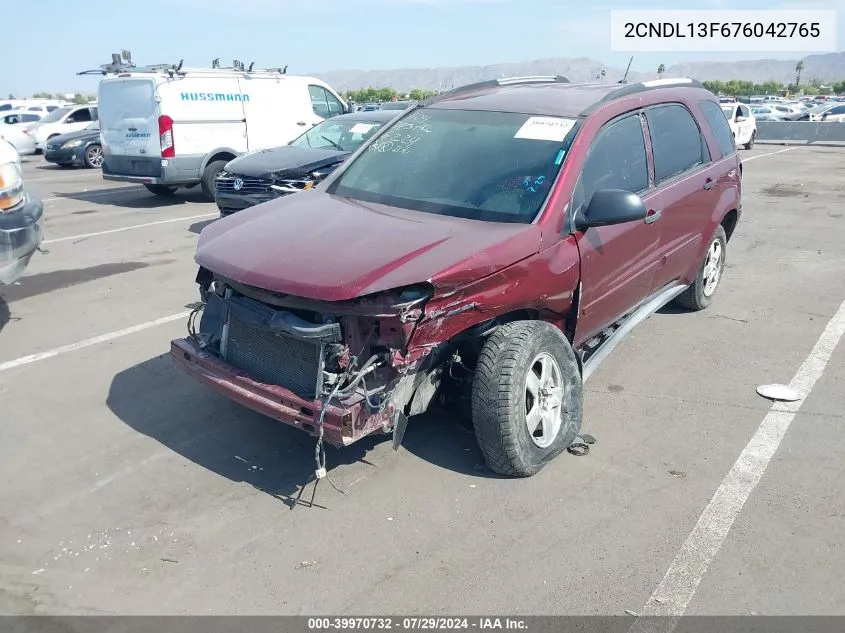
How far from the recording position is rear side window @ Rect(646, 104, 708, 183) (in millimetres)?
5227

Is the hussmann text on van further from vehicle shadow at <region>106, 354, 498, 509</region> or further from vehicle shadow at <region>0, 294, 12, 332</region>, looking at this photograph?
vehicle shadow at <region>106, 354, 498, 509</region>

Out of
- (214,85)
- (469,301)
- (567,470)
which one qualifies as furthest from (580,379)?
(214,85)

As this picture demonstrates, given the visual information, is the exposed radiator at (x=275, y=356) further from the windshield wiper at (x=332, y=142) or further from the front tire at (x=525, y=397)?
the windshield wiper at (x=332, y=142)

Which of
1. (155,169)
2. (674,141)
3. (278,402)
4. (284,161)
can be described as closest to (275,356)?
(278,402)

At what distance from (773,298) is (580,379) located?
3.83 metres

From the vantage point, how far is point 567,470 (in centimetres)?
409

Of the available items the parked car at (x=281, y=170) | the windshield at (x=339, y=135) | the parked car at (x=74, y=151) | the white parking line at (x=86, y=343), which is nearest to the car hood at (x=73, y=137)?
the parked car at (x=74, y=151)

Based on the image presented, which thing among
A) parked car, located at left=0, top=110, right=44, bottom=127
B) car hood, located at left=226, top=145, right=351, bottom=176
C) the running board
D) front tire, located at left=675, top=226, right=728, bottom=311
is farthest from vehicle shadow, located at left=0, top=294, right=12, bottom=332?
parked car, located at left=0, top=110, right=44, bottom=127

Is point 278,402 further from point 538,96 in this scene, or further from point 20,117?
point 20,117

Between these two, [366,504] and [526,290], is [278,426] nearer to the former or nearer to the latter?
[366,504]

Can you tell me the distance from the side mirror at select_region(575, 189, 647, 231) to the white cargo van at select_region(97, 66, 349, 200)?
9952 millimetres

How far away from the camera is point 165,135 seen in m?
12.5

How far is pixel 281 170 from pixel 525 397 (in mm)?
6263

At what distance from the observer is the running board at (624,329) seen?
4.67 m
